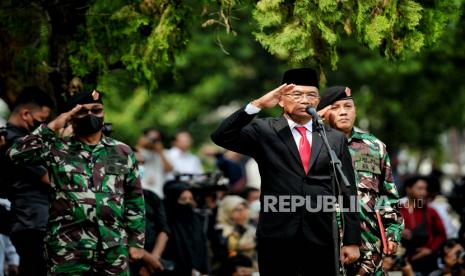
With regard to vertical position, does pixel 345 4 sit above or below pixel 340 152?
above

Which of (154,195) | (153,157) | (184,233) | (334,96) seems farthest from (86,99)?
(153,157)

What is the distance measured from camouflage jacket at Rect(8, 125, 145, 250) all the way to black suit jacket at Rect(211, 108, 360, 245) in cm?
136

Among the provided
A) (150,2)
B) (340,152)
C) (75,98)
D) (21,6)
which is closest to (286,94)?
(340,152)

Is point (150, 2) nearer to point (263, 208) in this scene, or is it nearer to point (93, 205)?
point (93, 205)

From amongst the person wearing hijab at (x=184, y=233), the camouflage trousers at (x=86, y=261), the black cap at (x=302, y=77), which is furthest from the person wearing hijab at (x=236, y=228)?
the black cap at (x=302, y=77)

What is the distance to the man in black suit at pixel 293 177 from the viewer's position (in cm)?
934

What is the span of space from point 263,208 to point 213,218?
256 inches

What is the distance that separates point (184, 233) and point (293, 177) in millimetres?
5366

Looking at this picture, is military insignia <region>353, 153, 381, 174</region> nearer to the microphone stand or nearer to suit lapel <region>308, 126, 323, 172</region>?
suit lapel <region>308, 126, 323, 172</region>

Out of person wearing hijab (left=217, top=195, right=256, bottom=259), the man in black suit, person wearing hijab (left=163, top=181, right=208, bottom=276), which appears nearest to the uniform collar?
the man in black suit

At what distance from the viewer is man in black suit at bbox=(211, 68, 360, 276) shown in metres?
9.34

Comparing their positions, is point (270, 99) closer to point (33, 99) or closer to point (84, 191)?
point (84, 191)

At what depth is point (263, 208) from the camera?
9430mm

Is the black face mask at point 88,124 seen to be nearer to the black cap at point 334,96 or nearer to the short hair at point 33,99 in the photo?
the short hair at point 33,99
